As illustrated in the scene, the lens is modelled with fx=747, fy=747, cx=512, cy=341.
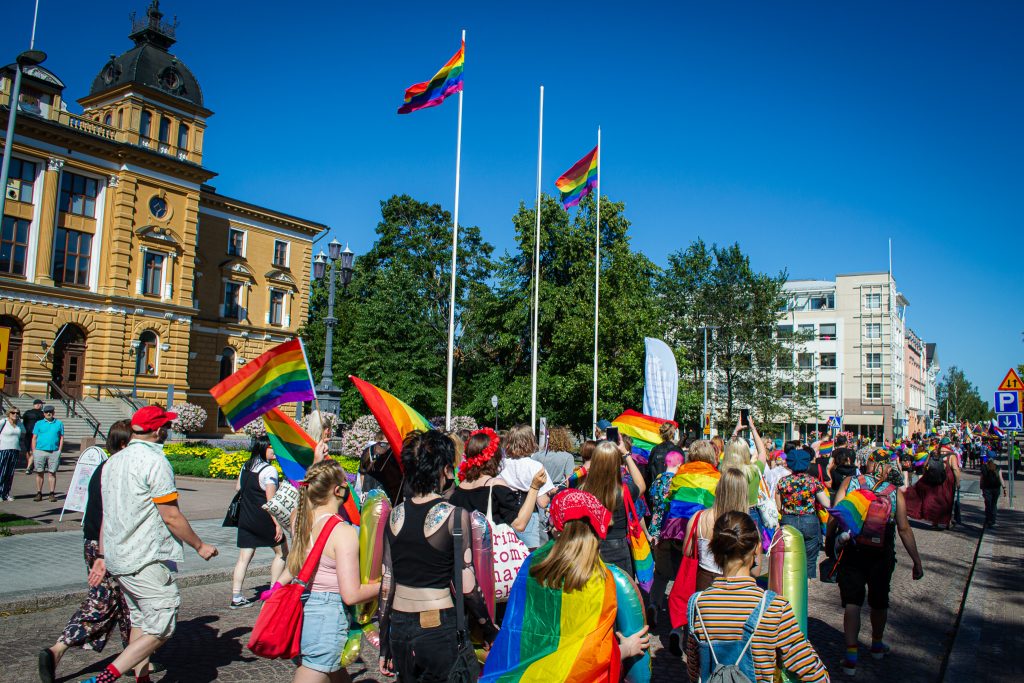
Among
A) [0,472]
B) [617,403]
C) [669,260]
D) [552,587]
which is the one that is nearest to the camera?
[552,587]

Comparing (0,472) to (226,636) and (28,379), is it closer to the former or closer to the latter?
(226,636)

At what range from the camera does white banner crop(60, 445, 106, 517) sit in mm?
10094

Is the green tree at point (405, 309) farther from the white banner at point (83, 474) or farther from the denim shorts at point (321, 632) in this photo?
the denim shorts at point (321, 632)

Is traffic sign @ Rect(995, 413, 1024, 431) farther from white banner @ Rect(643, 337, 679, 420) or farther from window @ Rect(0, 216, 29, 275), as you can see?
window @ Rect(0, 216, 29, 275)

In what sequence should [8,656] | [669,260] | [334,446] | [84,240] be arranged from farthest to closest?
[669,260]
[84,240]
[334,446]
[8,656]

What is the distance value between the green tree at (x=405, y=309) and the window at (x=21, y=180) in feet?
51.4

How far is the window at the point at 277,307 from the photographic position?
2063 inches

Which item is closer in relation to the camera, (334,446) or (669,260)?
(334,446)

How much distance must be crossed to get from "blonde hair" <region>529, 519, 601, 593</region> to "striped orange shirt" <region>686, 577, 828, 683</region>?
55 cm

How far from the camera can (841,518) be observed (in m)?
6.71

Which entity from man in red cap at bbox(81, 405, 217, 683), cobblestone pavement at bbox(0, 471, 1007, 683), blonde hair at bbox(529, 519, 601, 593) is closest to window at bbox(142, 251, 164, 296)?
cobblestone pavement at bbox(0, 471, 1007, 683)

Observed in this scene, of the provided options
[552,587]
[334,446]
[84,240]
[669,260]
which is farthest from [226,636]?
[669,260]

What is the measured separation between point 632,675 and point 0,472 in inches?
582

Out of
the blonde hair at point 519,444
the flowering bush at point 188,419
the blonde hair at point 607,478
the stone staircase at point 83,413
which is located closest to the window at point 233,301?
the stone staircase at point 83,413
